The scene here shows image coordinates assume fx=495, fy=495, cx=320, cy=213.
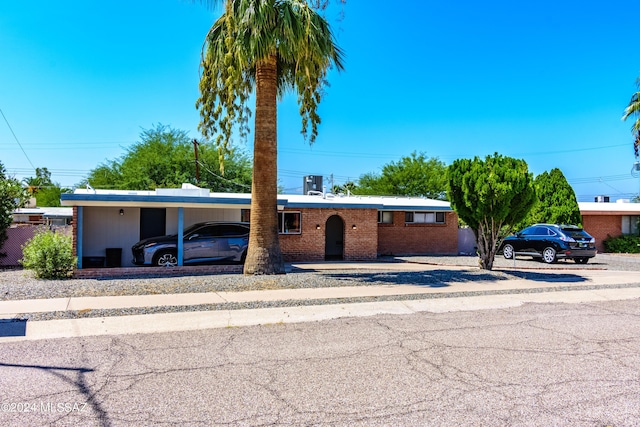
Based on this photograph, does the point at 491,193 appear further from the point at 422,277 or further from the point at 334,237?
the point at 334,237

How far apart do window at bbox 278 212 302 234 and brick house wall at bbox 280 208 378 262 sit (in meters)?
0.15

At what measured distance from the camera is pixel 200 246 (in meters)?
16.3

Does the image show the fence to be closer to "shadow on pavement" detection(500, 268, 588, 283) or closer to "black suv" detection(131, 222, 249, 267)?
"black suv" detection(131, 222, 249, 267)

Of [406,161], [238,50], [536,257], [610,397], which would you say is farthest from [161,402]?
[406,161]

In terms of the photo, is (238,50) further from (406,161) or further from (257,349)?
(406,161)

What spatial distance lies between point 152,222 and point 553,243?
54.1ft

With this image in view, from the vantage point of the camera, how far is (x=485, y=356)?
6.47 meters

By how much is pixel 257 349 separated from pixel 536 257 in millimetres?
19571

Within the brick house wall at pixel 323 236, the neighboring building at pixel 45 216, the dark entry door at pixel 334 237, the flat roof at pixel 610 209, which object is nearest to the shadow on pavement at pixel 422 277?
the brick house wall at pixel 323 236

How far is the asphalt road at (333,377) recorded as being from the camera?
176 inches

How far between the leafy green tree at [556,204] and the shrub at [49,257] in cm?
2235

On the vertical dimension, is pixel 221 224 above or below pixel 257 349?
above

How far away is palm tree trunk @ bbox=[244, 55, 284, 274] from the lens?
13836 millimetres

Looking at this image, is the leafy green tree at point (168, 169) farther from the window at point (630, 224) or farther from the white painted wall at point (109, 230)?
the window at point (630, 224)
